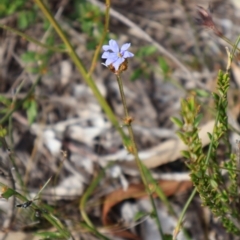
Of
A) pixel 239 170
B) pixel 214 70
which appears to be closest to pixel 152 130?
pixel 214 70

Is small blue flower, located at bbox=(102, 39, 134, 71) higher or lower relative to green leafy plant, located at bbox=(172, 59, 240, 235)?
higher

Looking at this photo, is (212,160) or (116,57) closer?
(116,57)

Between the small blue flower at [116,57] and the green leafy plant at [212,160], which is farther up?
the small blue flower at [116,57]

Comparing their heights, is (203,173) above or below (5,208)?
above

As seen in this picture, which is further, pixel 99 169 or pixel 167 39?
pixel 167 39

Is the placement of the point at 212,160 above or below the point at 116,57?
below

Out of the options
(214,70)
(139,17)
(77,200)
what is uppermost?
(139,17)

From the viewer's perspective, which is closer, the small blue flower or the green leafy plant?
the small blue flower

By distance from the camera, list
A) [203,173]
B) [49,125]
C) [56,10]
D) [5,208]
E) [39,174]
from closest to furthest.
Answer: [203,173]
[5,208]
[39,174]
[49,125]
[56,10]

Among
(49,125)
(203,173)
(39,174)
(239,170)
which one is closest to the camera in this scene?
(203,173)

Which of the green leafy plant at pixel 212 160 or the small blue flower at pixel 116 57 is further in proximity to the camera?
the green leafy plant at pixel 212 160

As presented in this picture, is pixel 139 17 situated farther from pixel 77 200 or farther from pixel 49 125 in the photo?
pixel 77 200
